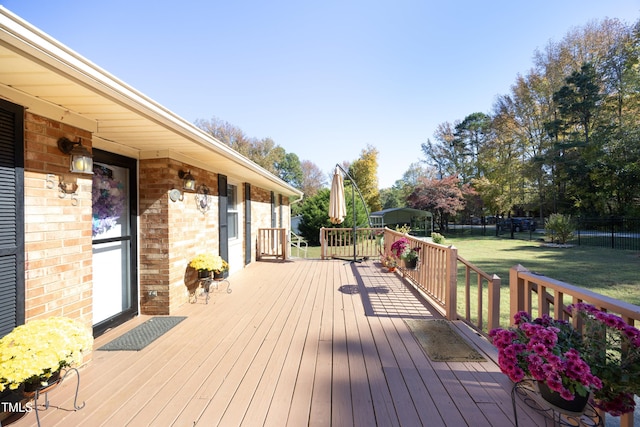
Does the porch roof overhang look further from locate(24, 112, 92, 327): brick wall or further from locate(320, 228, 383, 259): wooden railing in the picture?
locate(320, 228, 383, 259): wooden railing

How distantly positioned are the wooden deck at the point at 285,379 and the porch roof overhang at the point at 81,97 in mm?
2044

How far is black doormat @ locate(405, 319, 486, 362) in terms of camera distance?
2445mm

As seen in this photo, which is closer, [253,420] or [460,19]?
[253,420]

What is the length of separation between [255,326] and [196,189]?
2303 millimetres

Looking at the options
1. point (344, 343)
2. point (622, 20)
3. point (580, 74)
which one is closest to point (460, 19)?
point (344, 343)

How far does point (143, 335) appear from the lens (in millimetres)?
2932

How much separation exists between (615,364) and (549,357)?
10.7 inches

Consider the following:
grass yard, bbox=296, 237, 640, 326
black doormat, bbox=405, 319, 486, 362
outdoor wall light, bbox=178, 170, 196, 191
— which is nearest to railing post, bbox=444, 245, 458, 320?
black doormat, bbox=405, 319, 486, 362

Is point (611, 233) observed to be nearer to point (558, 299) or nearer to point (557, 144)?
point (557, 144)

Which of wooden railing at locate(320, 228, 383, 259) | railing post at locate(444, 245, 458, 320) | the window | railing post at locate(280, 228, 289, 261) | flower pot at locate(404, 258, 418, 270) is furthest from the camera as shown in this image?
wooden railing at locate(320, 228, 383, 259)

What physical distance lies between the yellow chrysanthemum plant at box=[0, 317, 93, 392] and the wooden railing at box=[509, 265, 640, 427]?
2.91 m

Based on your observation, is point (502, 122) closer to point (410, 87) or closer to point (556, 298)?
point (410, 87)

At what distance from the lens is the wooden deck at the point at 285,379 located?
1729mm

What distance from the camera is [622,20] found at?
1565 cm
